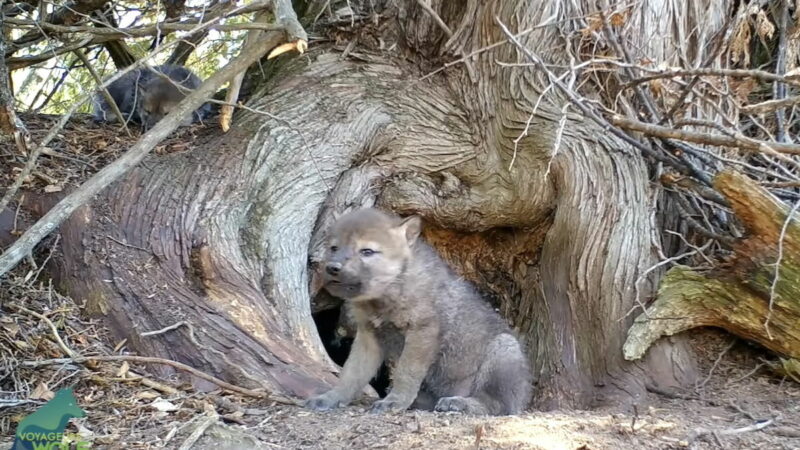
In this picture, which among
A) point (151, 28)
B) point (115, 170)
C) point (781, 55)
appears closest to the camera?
point (115, 170)

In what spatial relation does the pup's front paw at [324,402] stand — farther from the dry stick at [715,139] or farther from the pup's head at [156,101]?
the pup's head at [156,101]

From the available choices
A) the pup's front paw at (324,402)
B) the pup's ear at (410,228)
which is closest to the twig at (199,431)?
the pup's front paw at (324,402)

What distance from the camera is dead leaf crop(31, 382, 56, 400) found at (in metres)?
3.94

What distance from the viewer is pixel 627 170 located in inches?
211

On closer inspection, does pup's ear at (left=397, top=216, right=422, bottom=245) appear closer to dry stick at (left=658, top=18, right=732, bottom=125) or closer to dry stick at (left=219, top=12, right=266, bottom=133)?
dry stick at (left=219, top=12, right=266, bottom=133)

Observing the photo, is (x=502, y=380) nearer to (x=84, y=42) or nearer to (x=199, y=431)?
(x=199, y=431)

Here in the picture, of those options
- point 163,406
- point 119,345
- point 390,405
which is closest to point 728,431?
point 390,405

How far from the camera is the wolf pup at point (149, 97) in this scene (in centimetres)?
654

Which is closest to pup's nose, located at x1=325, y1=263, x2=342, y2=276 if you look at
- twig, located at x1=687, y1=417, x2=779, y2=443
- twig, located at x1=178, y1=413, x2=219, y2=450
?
twig, located at x1=178, y1=413, x2=219, y2=450

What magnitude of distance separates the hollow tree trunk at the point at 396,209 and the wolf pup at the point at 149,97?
1.03 m

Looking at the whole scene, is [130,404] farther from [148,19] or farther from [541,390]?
[148,19]

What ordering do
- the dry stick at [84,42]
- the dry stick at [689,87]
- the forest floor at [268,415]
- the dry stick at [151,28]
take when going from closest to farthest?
the forest floor at [268,415], the dry stick at [151,28], the dry stick at [84,42], the dry stick at [689,87]

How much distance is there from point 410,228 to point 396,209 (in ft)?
4.15

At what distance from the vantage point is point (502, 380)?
490cm
